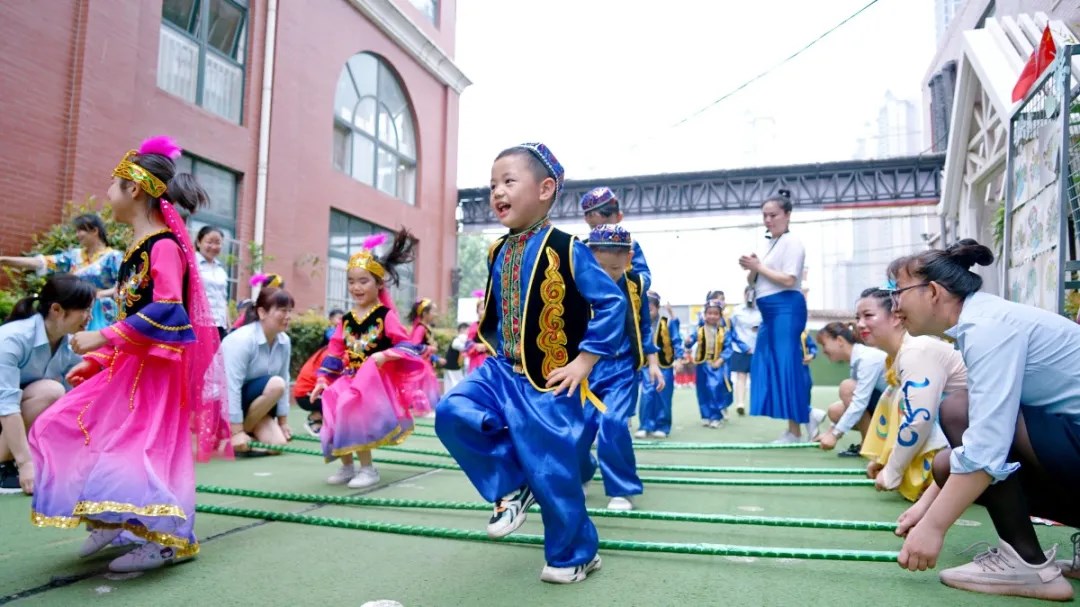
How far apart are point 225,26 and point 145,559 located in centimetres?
1053

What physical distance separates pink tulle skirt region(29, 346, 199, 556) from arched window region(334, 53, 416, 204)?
11.5m

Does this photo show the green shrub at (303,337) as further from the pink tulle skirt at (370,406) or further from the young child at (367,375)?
the pink tulle skirt at (370,406)

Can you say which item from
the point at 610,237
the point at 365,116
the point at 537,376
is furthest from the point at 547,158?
the point at 365,116

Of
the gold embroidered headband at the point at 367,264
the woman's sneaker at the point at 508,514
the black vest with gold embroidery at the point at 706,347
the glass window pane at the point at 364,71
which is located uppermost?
the glass window pane at the point at 364,71

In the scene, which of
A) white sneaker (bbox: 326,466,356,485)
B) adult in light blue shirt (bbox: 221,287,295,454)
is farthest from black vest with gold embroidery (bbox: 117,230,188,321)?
adult in light blue shirt (bbox: 221,287,295,454)

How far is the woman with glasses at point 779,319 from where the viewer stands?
5.11 metres

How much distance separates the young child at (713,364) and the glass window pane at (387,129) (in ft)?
29.5

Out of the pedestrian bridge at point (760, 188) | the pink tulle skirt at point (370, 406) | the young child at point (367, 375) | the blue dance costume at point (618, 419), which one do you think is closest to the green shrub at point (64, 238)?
the young child at point (367, 375)

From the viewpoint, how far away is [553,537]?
7.36ft

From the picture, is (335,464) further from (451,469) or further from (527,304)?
(527,304)

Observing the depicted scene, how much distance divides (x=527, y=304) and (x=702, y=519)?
118 cm

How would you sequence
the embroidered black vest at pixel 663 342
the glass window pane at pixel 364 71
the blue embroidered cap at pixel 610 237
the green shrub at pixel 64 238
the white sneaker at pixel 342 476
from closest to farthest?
1. the blue embroidered cap at pixel 610 237
2. the white sneaker at pixel 342 476
3. the green shrub at pixel 64 238
4. the embroidered black vest at pixel 663 342
5. the glass window pane at pixel 364 71

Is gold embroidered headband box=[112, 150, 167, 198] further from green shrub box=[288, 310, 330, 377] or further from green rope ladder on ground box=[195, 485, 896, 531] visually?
green shrub box=[288, 310, 330, 377]

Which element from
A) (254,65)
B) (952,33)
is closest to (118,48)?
(254,65)
